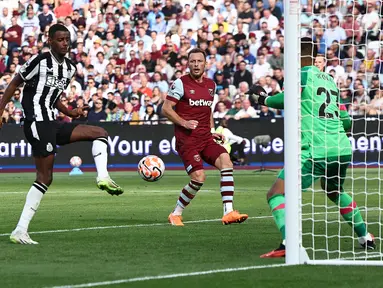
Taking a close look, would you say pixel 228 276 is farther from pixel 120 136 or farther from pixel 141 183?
pixel 120 136

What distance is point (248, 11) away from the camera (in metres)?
29.6

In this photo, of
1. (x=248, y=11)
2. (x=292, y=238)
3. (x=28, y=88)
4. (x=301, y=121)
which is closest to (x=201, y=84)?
(x=28, y=88)

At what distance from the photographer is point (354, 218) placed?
9.81m

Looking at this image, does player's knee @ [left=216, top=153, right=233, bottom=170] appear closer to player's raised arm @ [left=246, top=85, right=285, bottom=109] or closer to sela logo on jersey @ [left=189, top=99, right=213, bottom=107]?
sela logo on jersey @ [left=189, top=99, right=213, bottom=107]

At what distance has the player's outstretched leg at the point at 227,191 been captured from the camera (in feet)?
38.7

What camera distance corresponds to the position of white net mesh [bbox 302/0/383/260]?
32.4 ft

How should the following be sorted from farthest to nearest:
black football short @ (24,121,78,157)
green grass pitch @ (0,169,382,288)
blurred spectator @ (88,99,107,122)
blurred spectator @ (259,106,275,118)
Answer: blurred spectator @ (88,99,107,122), blurred spectator @ (259,106,275,118), black football short @ (24,121,78,157), green grass pitch @ (0,169,382,288)

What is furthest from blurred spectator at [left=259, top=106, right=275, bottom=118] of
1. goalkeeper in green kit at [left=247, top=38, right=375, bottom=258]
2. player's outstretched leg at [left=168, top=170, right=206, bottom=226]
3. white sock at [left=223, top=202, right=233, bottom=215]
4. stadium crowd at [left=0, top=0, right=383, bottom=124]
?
goalkeeper in green kit at [left=247, top=38, right=375, bottom=258]

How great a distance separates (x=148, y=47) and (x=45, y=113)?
64.0 feet

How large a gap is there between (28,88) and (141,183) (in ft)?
37.7

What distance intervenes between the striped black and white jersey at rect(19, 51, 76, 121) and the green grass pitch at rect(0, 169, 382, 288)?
52.0 inches

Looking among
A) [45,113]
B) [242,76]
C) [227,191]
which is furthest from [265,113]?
[45,113]

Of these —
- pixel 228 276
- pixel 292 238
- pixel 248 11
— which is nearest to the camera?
pixel 228 276

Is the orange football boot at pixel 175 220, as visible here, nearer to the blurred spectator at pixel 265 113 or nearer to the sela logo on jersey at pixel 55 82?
the sela logo on jersey at pixel 55 82
